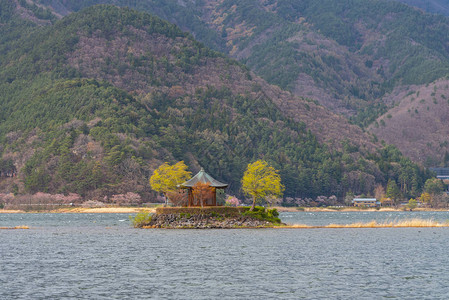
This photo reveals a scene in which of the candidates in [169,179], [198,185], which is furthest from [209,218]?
[169,179]

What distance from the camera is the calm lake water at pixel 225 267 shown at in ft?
163

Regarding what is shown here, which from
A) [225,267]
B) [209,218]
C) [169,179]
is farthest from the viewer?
[169,179]

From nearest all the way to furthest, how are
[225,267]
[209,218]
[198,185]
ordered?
[225,267] < [209,218] < [198,185]

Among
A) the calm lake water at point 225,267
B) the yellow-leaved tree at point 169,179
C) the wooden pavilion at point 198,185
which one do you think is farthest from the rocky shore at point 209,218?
the yellow-leaved tree at point 169,179

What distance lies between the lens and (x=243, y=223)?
109312 millimetres

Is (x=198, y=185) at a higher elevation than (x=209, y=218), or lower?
higher

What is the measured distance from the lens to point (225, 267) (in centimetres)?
6391

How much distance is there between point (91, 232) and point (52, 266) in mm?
50328

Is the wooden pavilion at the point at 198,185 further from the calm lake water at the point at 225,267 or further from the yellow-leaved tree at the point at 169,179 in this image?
the yellow-leaved tree at the point at 169,179

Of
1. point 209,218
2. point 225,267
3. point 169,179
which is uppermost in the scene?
point 169,179

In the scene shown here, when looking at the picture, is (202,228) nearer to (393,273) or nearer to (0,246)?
(0,246)

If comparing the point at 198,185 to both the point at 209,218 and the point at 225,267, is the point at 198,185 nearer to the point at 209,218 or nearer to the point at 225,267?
the point at 209,218

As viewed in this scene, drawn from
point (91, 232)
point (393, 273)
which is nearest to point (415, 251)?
point (393, 273)

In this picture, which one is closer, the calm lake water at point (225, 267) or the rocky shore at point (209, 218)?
the calm lake water at point (225, 267)
